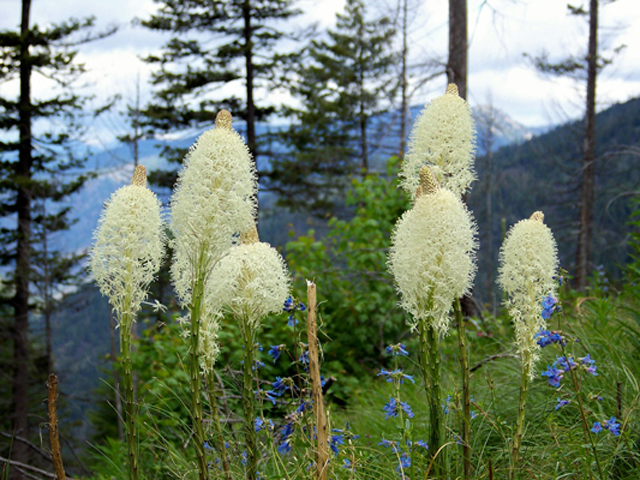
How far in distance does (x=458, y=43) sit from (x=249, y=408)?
6772 millimetres

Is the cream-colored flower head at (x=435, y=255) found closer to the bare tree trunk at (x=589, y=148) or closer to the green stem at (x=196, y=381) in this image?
the green stem at (x=196, y=381)

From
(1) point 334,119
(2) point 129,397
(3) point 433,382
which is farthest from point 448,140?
(1) point 334,119

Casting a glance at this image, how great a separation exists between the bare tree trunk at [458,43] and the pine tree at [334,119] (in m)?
14.5

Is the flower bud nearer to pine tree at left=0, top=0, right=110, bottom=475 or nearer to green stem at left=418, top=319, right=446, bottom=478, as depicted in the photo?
green stem at left=418, top=319, right=446, bottom=478

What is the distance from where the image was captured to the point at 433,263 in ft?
7.09

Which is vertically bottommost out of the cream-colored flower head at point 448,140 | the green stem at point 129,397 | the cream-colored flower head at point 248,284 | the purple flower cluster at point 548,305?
the green stem at point 129,397

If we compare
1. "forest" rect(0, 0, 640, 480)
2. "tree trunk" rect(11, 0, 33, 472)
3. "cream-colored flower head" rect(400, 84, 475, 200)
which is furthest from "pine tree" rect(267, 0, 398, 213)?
"cream-colored flower head" rect(400, 84, 475, 200)

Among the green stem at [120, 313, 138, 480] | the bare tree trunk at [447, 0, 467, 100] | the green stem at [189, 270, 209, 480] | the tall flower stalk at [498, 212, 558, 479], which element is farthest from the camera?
the bare tree trunk at [447, 0, 467, 100]

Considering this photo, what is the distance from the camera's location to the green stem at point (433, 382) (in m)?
2.25

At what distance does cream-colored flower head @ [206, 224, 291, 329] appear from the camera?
247 cm

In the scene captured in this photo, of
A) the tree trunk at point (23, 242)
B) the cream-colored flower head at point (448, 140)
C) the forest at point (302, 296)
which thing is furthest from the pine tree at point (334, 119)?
the cream-colored flower head at point (448, 140)

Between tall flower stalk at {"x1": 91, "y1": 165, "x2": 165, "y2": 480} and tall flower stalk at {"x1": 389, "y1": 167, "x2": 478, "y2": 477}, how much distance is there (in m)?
1.13

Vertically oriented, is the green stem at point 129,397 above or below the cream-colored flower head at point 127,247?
below

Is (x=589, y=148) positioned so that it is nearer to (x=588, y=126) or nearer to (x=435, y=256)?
(x=588, y=126)
